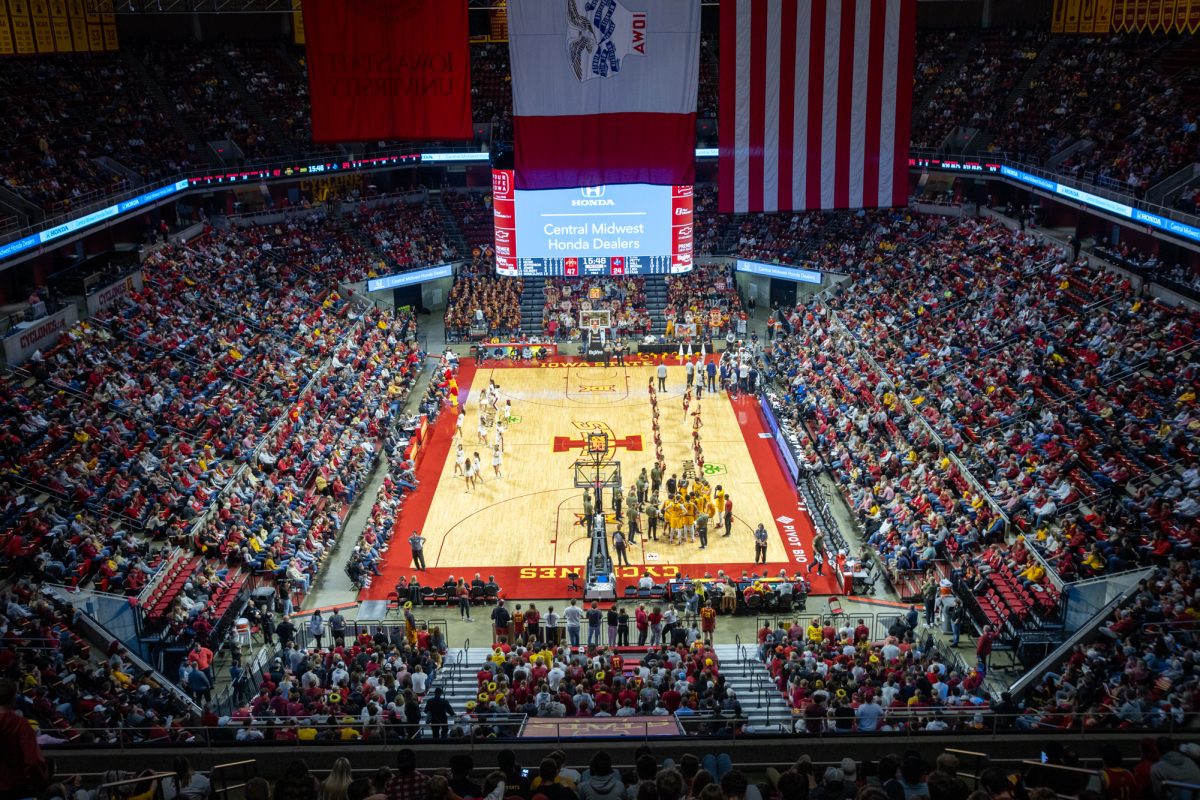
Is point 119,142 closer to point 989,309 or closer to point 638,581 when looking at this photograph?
point 638,581

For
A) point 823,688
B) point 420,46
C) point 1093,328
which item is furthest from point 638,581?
point 1093,328

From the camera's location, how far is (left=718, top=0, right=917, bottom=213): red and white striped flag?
20.9 meters

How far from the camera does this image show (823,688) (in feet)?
53.0

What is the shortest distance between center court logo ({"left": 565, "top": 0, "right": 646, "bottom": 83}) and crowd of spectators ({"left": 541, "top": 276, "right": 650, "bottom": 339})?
23.9 metres

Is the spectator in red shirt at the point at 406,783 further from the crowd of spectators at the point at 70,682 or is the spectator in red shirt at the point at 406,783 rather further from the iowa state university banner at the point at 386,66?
the iowa state university banner at the point at 386,66

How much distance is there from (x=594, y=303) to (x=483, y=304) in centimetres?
458

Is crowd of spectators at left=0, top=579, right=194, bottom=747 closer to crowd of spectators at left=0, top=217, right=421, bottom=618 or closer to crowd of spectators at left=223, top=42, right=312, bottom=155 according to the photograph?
crowd of spectators at left=0, top=217, right=421, bottom=618

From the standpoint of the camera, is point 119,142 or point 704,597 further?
point 119,142

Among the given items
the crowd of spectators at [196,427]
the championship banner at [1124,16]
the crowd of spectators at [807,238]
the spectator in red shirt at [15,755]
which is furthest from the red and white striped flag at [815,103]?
the championship banner at [1124,16]

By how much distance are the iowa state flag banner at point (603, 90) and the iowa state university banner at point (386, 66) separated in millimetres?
2633

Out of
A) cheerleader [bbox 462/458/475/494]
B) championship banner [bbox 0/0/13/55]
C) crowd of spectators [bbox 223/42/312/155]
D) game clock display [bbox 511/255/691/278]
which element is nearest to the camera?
cheerleader [bbox 462/458/475/494]

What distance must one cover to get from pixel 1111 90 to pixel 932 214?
26.1ft

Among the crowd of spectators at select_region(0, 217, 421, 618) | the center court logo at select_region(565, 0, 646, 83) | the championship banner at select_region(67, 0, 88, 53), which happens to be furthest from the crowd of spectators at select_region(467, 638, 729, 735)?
the championship banner at select_region(67, 0, 88, 53)

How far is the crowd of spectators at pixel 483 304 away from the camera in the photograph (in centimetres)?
4366
